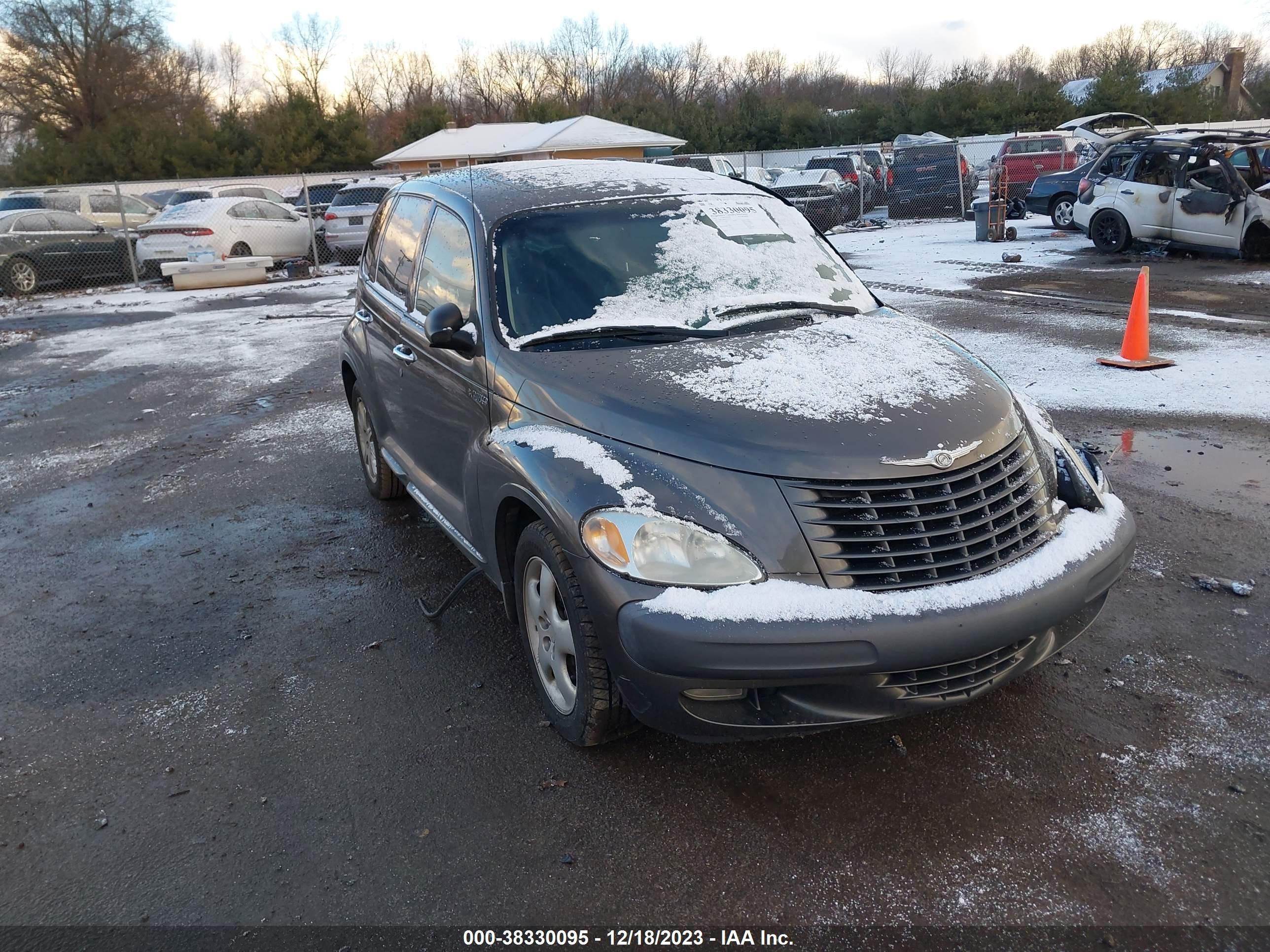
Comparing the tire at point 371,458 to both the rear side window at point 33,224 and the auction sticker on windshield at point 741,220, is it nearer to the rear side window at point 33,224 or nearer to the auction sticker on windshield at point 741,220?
the auction sticker on windshield at point 741,220

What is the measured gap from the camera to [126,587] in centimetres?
502

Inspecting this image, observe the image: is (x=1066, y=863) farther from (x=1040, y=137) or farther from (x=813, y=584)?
(x=1040, y=137)

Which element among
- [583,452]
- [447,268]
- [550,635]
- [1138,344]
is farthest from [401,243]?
[1138,344]

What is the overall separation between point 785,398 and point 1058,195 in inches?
774

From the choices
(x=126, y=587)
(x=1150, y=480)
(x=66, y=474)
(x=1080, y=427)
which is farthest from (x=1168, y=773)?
(x=66, y=474)

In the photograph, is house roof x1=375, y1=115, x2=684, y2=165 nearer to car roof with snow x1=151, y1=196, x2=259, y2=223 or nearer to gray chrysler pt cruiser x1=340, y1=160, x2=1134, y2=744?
car roof with snow x1=151, y1=196, x2=259, y2=223

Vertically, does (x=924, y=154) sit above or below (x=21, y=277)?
above

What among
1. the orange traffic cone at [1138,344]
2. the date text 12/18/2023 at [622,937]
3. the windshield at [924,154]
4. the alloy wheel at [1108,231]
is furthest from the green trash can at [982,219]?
the date text 12/18/2023 at [622,937]

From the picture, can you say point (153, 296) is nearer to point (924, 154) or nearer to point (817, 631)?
point (817, 631)

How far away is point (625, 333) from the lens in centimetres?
374

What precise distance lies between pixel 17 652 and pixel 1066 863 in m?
4.28

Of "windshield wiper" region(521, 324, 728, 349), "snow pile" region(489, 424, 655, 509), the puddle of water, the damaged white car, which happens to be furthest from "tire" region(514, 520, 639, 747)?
the damaged white car

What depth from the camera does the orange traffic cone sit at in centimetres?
846

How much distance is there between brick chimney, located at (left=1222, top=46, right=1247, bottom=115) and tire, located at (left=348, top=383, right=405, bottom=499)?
237 ft
